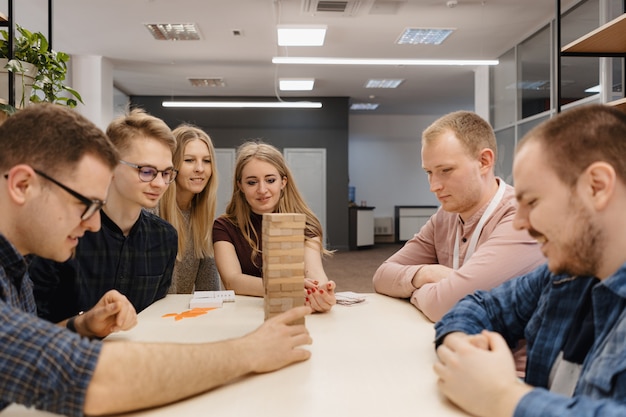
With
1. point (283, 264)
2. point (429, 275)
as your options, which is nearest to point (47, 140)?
point (283, 264)

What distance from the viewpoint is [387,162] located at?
13156mm

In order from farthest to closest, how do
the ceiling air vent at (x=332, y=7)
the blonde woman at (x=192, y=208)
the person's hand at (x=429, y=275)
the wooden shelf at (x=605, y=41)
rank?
the ceiling air vent at (x=332, y=7)
the wooden shelf at (x=605, y=41)
the blonde woman at (x=192, y=208)
the person's hand at (x=429, y=275)

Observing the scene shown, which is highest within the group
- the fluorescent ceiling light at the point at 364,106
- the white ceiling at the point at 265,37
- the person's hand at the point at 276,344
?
the fluorescent ceiling light at the point at 364,106

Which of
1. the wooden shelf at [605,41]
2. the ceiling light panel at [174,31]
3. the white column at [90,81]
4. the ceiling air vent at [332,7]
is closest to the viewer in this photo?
the wooden shelf at [605,41]

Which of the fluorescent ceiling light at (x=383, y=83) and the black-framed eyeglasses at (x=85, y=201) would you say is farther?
the fluorescent ceiling light at (x=383, y=83)

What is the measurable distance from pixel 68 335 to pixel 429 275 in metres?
1.28

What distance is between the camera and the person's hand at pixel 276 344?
1.14 m

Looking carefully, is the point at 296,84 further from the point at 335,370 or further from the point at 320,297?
the point at 335,370

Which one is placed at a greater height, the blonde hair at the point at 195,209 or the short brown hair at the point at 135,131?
the short brown hair at the point at 135,131

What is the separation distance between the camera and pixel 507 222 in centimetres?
172

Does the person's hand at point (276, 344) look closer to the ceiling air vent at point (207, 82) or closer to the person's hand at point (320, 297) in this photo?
the person's hand at point (320, 297)

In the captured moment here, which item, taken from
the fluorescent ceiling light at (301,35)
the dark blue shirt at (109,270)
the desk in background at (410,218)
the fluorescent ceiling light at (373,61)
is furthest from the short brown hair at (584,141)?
the desk in background at (410,218)

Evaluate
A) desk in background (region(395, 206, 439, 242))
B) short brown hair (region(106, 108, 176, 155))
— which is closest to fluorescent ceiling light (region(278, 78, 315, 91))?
desk in background (region(395, 206, 439, 242))

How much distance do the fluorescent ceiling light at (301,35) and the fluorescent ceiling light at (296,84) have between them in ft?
7.17
